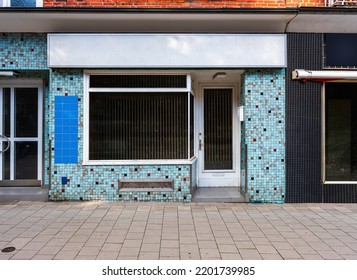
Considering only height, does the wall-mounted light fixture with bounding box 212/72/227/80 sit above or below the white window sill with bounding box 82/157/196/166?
above

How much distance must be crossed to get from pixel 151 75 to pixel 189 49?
42.0 inches

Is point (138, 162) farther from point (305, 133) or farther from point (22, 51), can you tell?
point (305, 133)

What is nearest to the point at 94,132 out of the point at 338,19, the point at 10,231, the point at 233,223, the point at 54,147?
the point at 54,147

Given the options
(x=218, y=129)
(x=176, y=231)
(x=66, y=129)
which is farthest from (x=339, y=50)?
(x=66, y=129)

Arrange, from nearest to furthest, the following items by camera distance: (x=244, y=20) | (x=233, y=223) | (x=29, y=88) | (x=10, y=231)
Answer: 1. (x=10, y=231)
2. (x=233, y=223)
3. (x=244, y=20)
4. (x=29, y=88)

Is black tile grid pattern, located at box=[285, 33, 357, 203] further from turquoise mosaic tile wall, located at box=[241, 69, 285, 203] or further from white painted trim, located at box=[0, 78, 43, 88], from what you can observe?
white painted trim, located at box=[0, 78, 43, 88]

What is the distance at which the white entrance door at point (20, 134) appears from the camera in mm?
7684

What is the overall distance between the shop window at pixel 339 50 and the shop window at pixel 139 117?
338 cm

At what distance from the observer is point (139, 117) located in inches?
286

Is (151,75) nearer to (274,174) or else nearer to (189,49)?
(189,49)

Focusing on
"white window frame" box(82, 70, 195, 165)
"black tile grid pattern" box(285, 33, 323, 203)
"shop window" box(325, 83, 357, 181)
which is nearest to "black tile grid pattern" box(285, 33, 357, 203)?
"black tile grid pattern" box(285, 33, 323, 203)

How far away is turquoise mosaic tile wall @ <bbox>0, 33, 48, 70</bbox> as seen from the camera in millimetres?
7062

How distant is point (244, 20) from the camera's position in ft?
22.1

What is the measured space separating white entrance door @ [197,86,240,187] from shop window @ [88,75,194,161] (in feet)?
3.51
